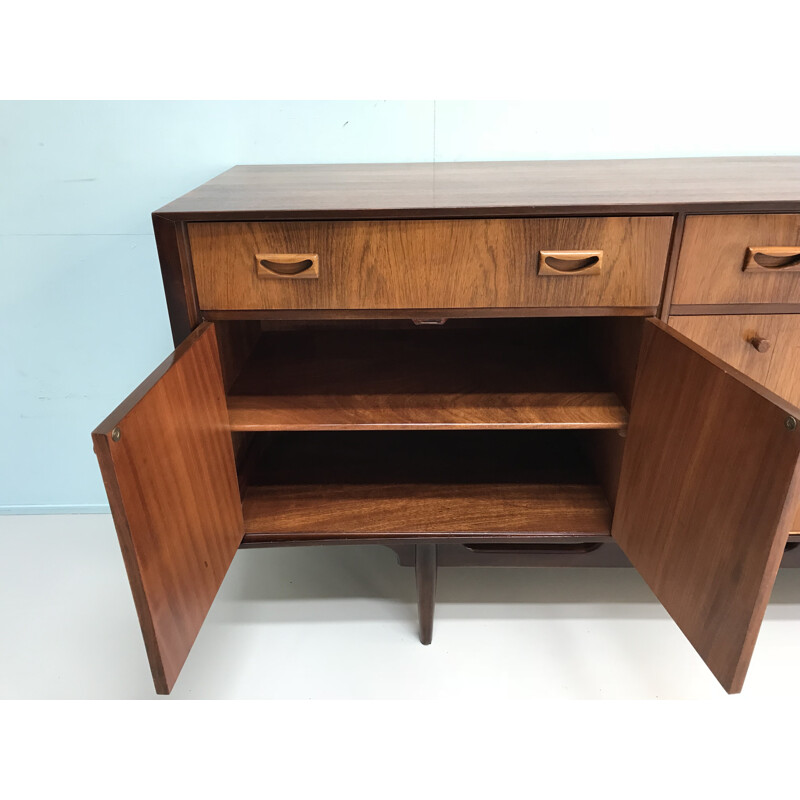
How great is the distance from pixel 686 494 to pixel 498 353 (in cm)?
46

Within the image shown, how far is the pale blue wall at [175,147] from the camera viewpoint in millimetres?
1111

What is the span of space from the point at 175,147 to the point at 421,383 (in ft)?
2.13

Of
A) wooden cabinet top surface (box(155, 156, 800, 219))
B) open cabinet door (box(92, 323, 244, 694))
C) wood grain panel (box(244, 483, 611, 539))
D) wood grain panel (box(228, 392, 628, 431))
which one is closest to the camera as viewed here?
open cabinet door (box(92, 323, 244, 694))

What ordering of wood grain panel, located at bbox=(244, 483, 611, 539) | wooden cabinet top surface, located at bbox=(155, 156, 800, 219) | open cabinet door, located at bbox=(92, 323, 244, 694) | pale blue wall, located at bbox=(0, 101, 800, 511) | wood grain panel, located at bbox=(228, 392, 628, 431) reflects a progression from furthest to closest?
pale blue wall, located at bbox=(0, 101, 800, 511) → wood grain panel, located at bbox=(244, 483, 611, 539) → wood grain panel, located at bbox=(228, 392, 628, 431) → wooden cabinet top surface, located at bbox=(155, 156, 800, 219) → open cabinet door, located at bbox=(92, 323, 244, 694)

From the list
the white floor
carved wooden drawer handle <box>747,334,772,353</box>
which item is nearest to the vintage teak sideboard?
carved wooden drawer handle <box>747,334,772,353</box>

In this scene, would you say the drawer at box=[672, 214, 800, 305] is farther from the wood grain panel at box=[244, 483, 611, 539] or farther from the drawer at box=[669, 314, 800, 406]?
the wood grain panel at box=[244, 483, 611, 539]

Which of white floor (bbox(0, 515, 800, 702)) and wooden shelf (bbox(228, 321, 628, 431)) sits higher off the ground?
wooden shelf (bbox(228, 321, 628, 431))

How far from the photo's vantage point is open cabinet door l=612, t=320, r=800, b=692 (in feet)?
2.03

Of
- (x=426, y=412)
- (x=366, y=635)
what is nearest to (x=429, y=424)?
(x=426, y=412)

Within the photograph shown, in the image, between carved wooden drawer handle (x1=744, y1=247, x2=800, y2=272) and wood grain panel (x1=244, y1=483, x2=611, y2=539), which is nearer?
carved wooden drawer handle (x1=744, y1=247, x2=800, y2=272)

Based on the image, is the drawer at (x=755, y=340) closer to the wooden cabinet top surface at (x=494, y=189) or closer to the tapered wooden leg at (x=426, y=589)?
the wooden cabinet top surface at (x=494, y=189)

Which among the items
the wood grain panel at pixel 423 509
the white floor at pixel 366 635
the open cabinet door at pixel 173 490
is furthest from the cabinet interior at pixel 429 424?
the white floor at pixel 366 635

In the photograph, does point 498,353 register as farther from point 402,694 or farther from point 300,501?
point 402,694

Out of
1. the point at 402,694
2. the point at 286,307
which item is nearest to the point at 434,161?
the point at 286,307
